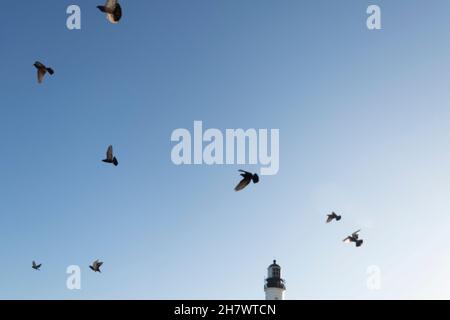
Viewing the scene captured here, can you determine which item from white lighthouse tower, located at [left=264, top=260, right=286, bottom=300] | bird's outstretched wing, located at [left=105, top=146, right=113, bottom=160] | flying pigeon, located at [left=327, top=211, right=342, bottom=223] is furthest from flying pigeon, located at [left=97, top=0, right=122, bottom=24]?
white lighthouse tower, located at [left=264, top=260, right=286, bottom=300]

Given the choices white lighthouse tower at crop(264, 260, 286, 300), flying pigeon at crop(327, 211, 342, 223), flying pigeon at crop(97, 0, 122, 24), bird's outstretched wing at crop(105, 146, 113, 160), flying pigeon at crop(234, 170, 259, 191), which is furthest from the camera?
white lighthouse tower at crop(264, 260, 286, 300)

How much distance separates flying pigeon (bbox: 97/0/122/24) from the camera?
22281mm

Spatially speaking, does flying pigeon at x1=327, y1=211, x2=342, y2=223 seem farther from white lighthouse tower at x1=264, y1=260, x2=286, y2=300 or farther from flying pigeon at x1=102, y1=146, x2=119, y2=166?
white lighthouse tower at x1=264, y1=260, x2=286, y2=300

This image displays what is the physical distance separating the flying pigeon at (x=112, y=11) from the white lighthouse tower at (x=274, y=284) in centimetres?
6343

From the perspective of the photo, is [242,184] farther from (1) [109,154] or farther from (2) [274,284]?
(2) [274,284]

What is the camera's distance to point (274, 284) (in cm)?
8169

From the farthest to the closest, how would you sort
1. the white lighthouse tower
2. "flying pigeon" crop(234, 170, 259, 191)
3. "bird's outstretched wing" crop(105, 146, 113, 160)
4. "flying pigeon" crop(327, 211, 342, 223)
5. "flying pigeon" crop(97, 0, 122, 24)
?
the white lighthouse tower → "flying pigeon" crop(327, 211, 342, 223) → "bird's outstretched wing" crop(105, 146, 113, 160) → "flying pigeon" crop(234, 170, 259, 191) → "flying pigeon" crop(97, 0, 122, 24)

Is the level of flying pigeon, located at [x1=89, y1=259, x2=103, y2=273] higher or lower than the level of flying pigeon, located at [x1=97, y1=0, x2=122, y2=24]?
lower

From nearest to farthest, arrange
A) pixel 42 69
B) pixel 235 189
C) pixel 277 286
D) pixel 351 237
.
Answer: pixel 235 189, pixel 42 69, pixel 351 237, pixel 277 286

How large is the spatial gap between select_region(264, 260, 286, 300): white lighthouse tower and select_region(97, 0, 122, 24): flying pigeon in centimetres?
6343
